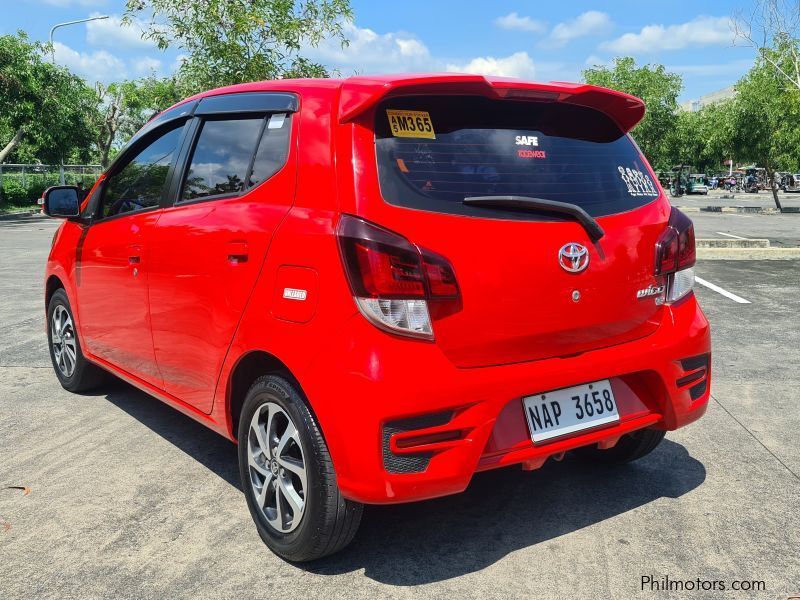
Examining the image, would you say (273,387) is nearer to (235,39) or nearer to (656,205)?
(656,205)

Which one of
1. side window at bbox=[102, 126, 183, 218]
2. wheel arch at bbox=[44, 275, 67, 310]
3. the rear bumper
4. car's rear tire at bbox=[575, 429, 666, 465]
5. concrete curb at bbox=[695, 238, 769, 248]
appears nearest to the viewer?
the rear bumper

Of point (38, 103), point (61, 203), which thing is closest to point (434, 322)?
point (61, 203)

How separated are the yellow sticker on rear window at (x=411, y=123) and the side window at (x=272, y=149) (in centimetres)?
47

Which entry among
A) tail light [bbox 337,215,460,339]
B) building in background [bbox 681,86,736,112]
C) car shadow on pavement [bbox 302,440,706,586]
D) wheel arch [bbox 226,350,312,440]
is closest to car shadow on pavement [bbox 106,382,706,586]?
car shadow on pavement [bbox 302,440,706,586]

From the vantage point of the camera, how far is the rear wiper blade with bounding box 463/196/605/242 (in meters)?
2.67

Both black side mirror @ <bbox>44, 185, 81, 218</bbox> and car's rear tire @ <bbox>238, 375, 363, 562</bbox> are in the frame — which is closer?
car's rear tire @ <bbox>238, 375, 363, 562</bbox>

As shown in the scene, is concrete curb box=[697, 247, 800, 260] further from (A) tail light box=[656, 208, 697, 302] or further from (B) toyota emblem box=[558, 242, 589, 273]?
(B) toyota emblem box=[558, 242, 589, 273]

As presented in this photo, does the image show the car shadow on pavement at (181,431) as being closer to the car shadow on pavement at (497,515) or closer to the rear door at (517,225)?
the car shadow on pavement at (497,515)

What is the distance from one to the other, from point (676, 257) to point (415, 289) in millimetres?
1306

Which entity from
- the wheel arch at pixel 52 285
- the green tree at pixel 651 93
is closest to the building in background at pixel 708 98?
the green tree at pixel 651 93

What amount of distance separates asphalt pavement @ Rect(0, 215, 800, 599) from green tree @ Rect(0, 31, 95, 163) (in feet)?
95.6

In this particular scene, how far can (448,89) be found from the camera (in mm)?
2723

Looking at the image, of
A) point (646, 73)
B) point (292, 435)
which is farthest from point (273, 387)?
point (646, 73)

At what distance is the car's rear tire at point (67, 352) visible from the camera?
5.00 m
